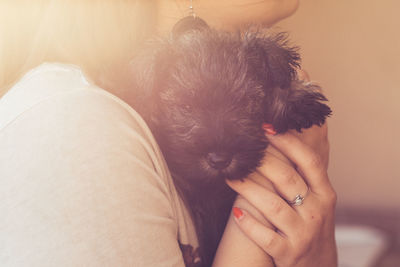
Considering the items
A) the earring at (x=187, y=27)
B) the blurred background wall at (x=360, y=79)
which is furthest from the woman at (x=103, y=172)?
the blurred background wall at (x=360, y=79)

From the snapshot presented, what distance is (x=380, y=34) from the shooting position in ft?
7.54

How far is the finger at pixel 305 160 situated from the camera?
125cm

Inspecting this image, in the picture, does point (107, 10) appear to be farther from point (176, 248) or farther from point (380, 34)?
point (380, 34)

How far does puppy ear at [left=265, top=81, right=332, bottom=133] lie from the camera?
1255mm

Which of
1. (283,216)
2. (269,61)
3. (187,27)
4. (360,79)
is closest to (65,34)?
(187,27)

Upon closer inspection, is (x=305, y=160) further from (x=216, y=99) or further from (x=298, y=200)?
(x=216, y=99)

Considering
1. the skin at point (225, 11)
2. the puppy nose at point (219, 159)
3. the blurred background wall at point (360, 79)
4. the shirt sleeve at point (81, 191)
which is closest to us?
the shirt sleeve at point (81, 191)

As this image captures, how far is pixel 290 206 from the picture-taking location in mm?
1198

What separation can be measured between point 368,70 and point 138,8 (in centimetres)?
158

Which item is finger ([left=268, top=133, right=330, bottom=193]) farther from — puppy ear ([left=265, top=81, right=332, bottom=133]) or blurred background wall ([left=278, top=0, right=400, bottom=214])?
blurred background wall ([left=278, top=0, right=400, bottom=214])

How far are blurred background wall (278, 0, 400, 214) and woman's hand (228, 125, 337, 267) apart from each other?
48.4 inches

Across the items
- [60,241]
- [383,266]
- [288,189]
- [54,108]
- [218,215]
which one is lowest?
[383,266]

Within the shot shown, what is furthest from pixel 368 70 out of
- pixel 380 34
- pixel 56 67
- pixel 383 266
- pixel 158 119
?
pixel 56 67

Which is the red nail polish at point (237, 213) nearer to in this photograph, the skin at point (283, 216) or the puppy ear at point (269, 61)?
the skin at point (283, 216)
